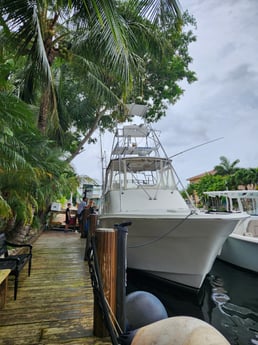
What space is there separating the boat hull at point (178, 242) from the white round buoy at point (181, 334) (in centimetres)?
348

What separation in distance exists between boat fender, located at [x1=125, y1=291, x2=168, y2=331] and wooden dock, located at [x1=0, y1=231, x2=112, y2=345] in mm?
466

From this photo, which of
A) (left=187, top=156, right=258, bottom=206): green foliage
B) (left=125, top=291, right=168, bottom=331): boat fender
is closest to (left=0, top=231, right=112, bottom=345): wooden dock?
(left=125, top=291, right=168, bottom=331): boat fender

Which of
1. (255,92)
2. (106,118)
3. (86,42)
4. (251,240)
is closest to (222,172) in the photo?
(255,92)

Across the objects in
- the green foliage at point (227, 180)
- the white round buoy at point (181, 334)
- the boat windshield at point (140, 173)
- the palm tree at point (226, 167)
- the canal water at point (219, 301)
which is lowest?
the canal water at point (219, 301)

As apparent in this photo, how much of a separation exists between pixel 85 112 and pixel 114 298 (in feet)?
38.5

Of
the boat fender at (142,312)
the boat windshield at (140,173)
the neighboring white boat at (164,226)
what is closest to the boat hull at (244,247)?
the neighboring white boat at (164,226)

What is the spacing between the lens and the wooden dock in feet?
7.70

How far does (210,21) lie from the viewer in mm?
9852

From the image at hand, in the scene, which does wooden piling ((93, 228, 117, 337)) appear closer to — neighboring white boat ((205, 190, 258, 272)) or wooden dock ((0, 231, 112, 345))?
wooden dock ((0, 231, 112, 345))

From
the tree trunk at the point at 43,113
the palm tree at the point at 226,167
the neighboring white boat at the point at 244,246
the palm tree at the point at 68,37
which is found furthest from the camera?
the palm tree at the point at 226,167

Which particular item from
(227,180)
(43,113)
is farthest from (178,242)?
(227,180)

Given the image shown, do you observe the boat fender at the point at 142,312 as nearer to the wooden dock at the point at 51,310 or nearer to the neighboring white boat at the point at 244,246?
the wooden dock at the point at 51,310

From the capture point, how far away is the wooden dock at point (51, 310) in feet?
7.70

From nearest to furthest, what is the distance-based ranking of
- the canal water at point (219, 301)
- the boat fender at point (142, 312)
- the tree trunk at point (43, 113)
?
the boat fender at point (142, 312)
the canal water at point (219, 301)
the tree trunk at point (43, 113)
